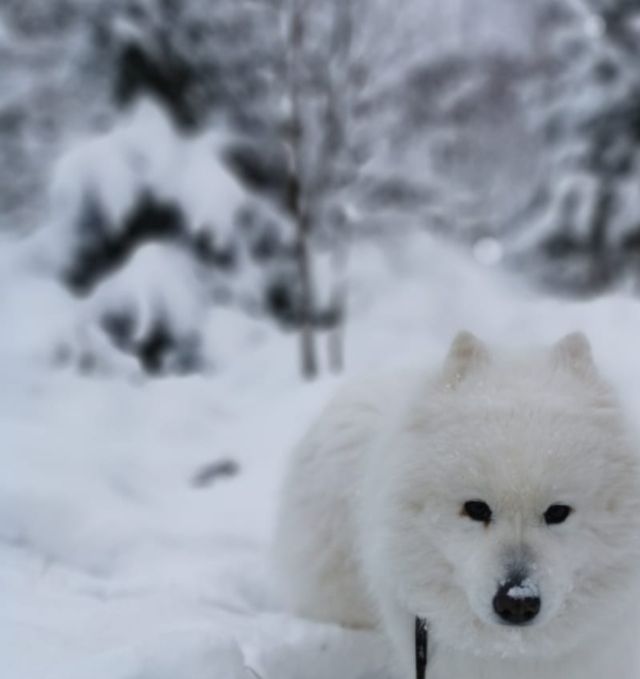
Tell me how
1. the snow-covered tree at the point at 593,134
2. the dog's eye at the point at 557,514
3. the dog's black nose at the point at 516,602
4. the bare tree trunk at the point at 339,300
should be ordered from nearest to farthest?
1. the dog's black nose at the point at 516,602
2. the dog's eye at the point at 557,514
3. the bare tree trunk at the point at 339,300
4. the snow-covered tree at the point at 593,134

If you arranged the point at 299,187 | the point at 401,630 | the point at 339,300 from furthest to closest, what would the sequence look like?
the point at 339,300, the point at 299,187, the point at 401,630

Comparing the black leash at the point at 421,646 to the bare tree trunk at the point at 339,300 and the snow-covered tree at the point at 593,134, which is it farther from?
the snow-covered tree at the point at 593,134

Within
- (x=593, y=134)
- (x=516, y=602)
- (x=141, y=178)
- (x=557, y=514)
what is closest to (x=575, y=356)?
(x=557, y=514)

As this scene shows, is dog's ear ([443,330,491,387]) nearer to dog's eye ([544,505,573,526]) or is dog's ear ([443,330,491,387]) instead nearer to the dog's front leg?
dog's eye ([544,505,573,526])

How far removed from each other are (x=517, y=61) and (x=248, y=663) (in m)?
14.2

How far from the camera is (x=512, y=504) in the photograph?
2328mm

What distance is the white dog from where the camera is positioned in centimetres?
231

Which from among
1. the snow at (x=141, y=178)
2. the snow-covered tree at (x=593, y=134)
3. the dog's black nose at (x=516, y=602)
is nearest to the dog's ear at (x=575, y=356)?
the dog's black nose at (x=516, y=602)

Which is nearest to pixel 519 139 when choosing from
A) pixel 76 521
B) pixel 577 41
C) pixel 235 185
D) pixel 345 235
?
pixel 577 41

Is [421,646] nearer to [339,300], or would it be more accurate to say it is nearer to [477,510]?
[477,510]

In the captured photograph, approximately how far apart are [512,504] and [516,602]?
0.27 metres

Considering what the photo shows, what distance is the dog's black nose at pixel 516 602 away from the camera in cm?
222

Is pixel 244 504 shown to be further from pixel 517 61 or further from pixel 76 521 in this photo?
pixel 517 61

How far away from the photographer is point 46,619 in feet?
10.1
